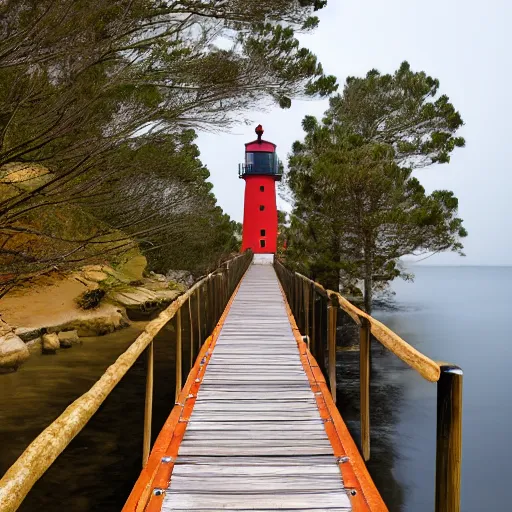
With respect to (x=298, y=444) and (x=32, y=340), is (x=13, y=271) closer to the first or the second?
(x=298, y=444)

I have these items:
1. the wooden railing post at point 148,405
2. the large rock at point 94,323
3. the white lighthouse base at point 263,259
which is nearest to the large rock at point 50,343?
the large rock at point 94,323

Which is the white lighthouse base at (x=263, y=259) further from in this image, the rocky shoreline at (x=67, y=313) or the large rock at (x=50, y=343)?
the large rock at (x=50, y=343)

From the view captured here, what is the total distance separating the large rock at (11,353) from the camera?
1014 centimetres

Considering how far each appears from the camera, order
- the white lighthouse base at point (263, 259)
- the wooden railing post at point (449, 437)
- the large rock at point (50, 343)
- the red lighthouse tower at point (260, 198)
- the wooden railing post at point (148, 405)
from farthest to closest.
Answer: the red lighthouse tower at point (260, 198) < the white lighthouse base at point (263, 259) < the large rock at point (50, 343) < the wooden railing post at point (148, 405) < the wooden railing post at point (449, 437)

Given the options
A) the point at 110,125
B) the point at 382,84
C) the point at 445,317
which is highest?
the point at 382,84

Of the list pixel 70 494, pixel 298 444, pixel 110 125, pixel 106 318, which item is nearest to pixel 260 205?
pixel 106 318

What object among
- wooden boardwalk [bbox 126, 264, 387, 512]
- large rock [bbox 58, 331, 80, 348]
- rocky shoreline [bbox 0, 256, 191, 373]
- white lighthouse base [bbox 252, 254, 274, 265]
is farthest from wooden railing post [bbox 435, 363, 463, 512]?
white lighthouse base [bbox 252, 254, 274, 265]

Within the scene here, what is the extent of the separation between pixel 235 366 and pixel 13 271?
8.66ft

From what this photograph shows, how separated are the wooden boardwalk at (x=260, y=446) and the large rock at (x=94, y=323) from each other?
346 inches

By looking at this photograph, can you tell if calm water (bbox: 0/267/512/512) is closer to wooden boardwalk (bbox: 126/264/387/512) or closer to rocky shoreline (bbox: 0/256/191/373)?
rocky shoreline (bbox: 0/256/191/373)

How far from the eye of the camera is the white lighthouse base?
26.5 meters

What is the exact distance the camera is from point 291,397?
4.59 metres

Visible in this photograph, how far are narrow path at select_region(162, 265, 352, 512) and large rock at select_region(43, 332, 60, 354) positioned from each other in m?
7.34

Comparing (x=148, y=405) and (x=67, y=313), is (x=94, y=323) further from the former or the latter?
(x=148, y=405)
